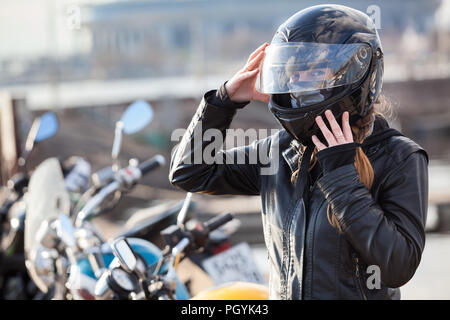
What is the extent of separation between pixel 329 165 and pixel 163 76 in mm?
31875

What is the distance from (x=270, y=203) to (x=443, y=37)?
1398 inches

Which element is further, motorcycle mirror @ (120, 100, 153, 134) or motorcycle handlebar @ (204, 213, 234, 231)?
motorcycle mirror @ (120, 100, 153, 134)

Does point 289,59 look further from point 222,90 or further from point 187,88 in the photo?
point 187,88

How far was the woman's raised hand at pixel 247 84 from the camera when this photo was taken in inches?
65.6

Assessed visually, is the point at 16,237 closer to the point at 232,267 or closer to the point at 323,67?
the point at 232,267

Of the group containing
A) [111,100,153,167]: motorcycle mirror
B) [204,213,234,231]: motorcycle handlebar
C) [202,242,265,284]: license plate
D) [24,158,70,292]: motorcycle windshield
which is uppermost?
[111,100,153,167]: motorcycle mirror

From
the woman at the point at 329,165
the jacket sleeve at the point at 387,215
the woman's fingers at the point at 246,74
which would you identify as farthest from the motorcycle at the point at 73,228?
the jacket sleeve at the point at 387,215

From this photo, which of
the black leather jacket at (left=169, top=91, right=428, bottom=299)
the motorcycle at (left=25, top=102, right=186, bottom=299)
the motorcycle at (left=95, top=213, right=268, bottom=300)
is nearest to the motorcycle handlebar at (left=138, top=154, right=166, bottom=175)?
the motorcycle at (left=25, top=102, right=186, bottom=299)

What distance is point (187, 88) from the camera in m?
24.6

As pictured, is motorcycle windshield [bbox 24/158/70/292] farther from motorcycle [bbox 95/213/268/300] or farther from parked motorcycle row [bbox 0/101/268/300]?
motorcycle [bbox 95/213/268/300]

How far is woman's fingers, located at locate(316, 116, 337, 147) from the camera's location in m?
1.39

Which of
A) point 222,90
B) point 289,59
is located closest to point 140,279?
point 222,90

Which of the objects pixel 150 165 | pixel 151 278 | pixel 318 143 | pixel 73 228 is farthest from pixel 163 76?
pixel 318 143

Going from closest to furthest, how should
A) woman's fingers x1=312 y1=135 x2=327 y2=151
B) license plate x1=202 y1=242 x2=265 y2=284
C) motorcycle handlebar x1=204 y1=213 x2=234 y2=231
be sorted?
woman's fingers x1=312 y1=135 x2=327 y2=151 → motorcycle handlebar x1=204 y1=213 x2=234 y2=231 → license plate x1=202 y1=242 x2=265 y2=284
